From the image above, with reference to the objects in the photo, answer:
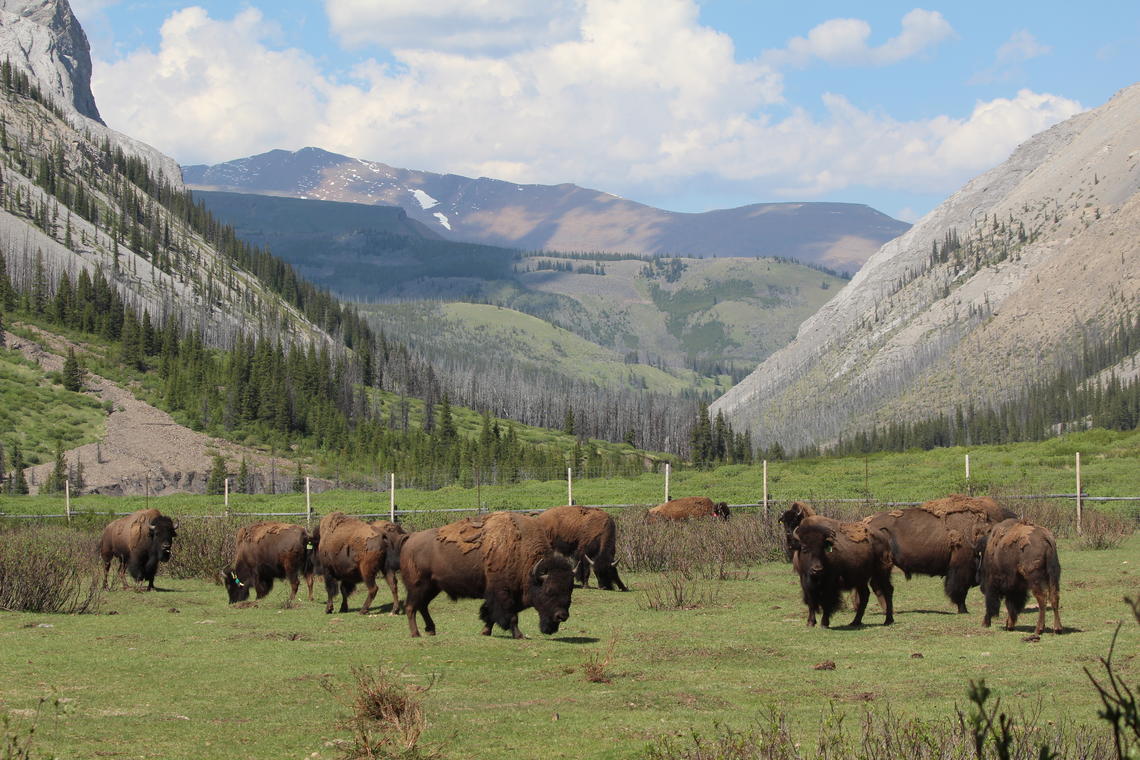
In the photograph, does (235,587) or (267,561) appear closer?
(235,587)

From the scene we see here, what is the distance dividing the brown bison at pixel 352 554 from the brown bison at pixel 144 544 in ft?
16.3

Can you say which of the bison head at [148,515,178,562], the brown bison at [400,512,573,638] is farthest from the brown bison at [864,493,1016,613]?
the bison head at [148,515,178,562]

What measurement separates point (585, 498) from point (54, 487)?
42689 mm

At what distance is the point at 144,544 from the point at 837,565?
15.3 m

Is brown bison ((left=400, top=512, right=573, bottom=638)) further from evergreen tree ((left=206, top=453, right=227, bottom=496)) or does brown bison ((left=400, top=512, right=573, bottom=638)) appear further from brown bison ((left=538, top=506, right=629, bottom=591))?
evergreen tree ((left=206, top=453, right=227, bottom=496))

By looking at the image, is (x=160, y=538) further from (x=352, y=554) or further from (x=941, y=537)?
(x=941, y=537)

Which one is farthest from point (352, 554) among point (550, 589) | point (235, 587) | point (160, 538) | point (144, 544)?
point (144, 544)

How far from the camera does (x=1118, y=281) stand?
513 ft

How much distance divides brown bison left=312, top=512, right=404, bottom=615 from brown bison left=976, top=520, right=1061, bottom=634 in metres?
9.93

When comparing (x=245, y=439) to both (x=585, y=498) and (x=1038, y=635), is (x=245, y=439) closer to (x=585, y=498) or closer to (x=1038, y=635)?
(x=585, y=498)

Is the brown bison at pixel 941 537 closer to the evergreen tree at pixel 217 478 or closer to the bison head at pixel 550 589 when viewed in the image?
the bison head at pixel 550 589

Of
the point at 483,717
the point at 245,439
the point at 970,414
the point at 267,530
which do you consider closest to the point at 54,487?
the point at 245,439

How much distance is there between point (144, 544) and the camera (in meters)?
25.3

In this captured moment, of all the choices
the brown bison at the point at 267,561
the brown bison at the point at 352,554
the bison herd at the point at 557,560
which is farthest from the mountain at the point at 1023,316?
the brown bison at the point at 352,554
